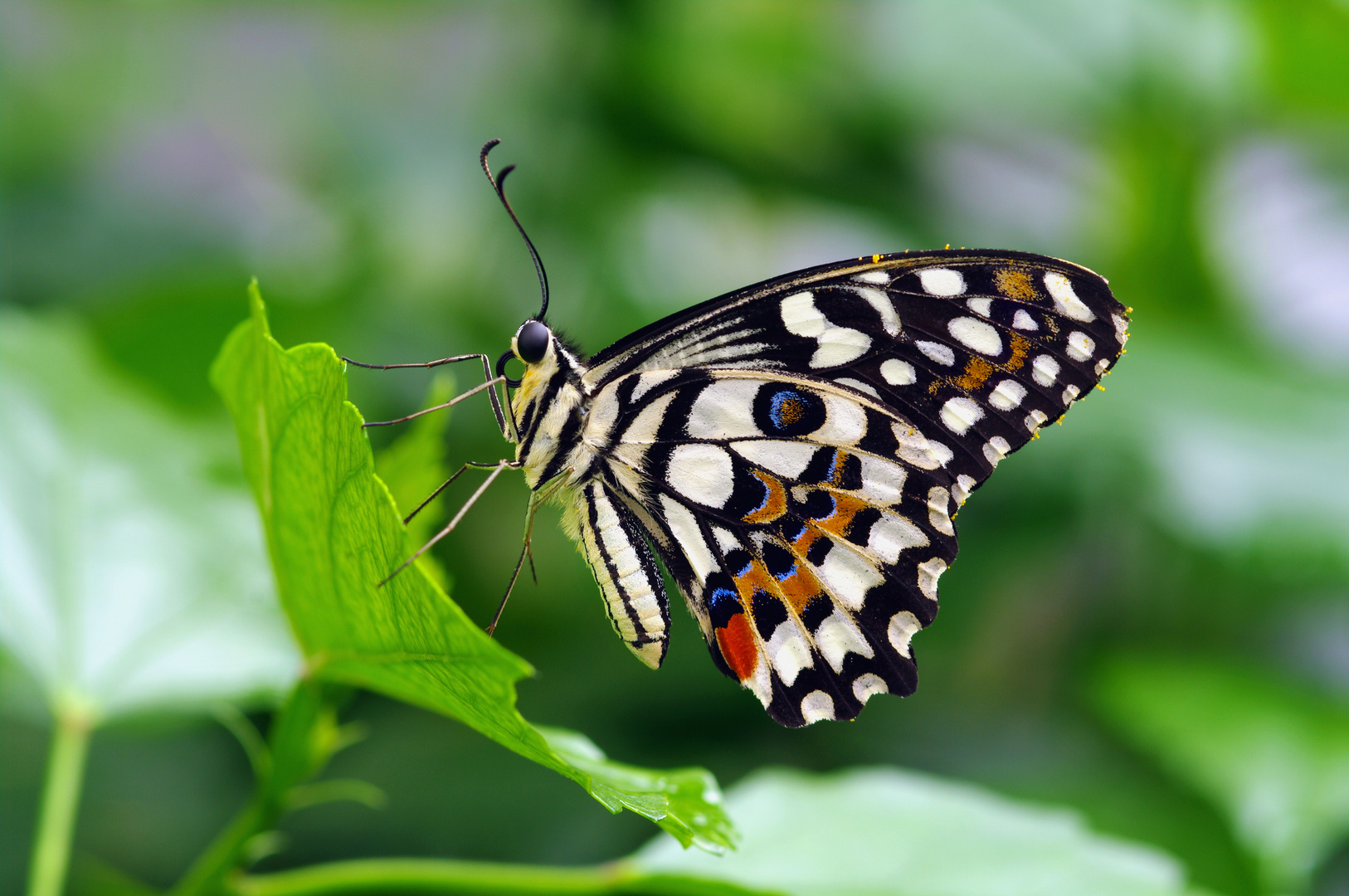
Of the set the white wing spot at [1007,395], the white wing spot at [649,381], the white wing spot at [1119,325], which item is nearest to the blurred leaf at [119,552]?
the white wing spot at [649,381]

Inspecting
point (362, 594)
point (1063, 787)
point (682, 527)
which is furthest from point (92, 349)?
point (1063, 787)

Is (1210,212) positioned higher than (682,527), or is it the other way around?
(1210,212)

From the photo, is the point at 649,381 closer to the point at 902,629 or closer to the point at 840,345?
the point at 840,345

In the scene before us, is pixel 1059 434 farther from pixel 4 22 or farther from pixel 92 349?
pixel 4 22

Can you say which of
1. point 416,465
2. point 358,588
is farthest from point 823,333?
point 358,588

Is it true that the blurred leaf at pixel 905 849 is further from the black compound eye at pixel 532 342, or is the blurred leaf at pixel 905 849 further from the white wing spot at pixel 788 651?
the black compound eye at pixel 532 342

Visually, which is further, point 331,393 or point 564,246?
point 564,246

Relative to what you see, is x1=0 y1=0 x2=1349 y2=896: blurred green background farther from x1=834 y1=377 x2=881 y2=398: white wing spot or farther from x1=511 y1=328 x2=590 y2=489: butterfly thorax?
x1=834 y1=377 x2=881 y2=398: white wing spot

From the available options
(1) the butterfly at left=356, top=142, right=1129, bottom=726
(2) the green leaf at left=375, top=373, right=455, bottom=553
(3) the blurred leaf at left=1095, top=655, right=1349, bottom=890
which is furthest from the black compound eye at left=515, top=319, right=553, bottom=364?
(3) the blurred leaf at left=1095, top=655, right=1349, bottom=890
